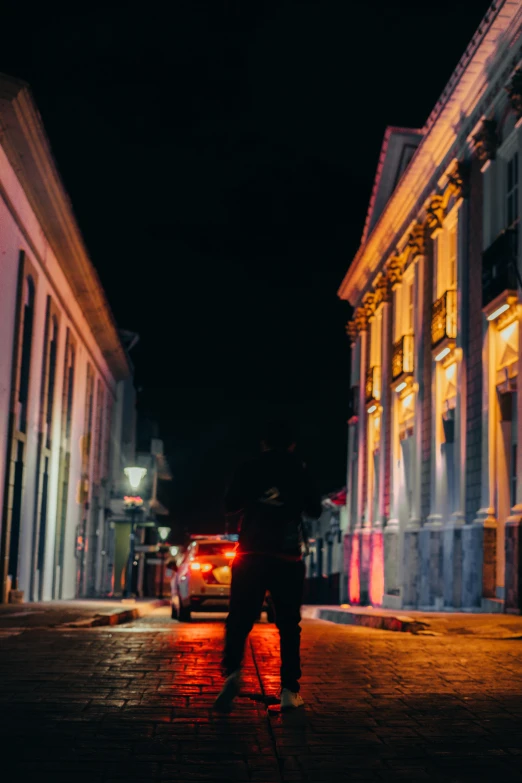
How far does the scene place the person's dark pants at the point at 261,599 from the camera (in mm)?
6434

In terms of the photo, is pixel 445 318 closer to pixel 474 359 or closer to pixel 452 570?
pixel 474 359

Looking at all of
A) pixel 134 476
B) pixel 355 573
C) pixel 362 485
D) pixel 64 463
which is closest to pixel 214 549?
pixel 134 476

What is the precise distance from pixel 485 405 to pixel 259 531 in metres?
15.3

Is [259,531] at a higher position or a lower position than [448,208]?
lower

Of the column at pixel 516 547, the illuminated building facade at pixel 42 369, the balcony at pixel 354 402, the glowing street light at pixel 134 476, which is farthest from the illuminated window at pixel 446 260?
the balcony at pixel 354 402

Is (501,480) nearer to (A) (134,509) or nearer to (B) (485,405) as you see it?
(B) (485,405)

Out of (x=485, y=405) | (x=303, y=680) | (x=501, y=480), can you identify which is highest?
(x=485, y=405)

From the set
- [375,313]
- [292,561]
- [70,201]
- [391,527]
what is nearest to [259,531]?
[292,561]

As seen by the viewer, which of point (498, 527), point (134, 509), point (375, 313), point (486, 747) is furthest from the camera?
point (375, 313)

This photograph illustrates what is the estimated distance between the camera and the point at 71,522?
106 feet

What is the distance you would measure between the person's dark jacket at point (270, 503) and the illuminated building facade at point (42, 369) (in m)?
13.5

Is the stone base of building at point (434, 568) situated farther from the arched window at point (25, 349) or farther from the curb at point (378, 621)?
the arched window at point (25, 349)

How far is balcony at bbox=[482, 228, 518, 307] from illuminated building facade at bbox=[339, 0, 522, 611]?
2 centimetres

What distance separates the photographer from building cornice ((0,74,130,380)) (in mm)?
19188
